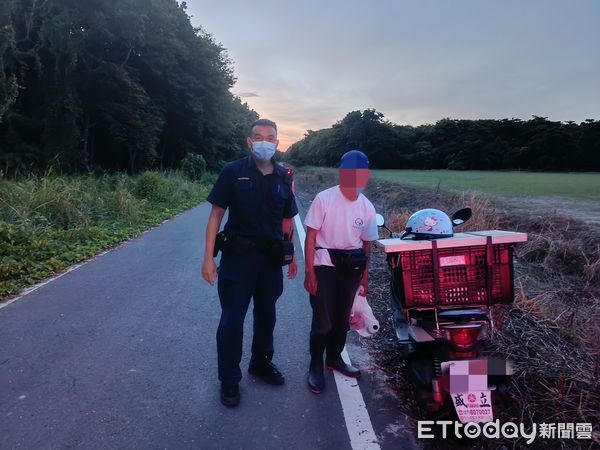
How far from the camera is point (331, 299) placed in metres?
3.55

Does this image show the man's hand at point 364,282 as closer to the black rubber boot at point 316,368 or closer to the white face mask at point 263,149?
the black rubber boot at point 316,368

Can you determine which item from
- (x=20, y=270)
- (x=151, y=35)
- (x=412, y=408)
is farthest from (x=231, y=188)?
(x=151, y=35)

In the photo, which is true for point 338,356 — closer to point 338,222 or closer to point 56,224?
point 338,222

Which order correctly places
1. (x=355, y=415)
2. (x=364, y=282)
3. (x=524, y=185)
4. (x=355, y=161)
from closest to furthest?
1. (x=355, y=415)
2. (x=355, y=161)
3. (x=364, y=282)
4. (x=524, y=185)

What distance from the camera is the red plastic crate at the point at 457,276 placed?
113 inches

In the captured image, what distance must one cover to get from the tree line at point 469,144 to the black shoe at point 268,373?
5868 centimetres

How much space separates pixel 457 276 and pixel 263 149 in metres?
1.65

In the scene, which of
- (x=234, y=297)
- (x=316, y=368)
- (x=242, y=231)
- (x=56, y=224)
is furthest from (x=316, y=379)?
(x=56, y=224)

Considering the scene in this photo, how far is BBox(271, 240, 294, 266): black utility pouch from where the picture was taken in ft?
11.2

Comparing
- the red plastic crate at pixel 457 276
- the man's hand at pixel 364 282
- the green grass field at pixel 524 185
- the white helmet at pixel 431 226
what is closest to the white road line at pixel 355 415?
the man's hand at pixel 364 282

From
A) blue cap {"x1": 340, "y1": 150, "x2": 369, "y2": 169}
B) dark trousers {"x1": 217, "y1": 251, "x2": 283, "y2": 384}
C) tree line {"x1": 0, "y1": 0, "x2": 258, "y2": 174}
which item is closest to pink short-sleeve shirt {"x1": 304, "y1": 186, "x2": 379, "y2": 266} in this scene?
blue cap {"x1": 340, "y1": 150, "x2": 369, "y2": 169}

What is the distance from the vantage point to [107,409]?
3180 millimetres

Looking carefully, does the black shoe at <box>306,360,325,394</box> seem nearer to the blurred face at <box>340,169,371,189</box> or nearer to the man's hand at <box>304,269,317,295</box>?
the man's hand at <box>304,269,317,295</box>

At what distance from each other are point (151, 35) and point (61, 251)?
2133 cm
